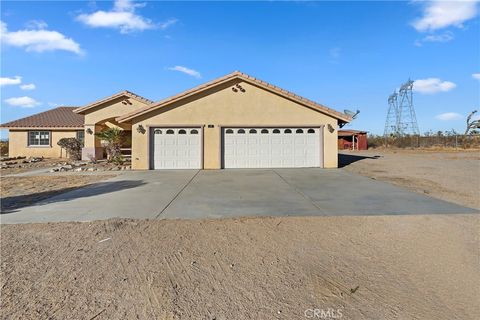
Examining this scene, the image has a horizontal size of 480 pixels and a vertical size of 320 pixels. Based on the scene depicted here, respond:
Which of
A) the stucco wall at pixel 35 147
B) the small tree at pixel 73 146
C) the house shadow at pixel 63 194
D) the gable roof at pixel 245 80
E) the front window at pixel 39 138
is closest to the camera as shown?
the house shadow at pixel 63 194

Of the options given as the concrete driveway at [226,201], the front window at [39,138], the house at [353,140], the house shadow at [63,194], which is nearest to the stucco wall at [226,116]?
the concrete driveway at [226,201]

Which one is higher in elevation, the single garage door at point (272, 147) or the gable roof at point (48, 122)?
the gable roof at point (48, 122)

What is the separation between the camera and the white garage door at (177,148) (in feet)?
52.5

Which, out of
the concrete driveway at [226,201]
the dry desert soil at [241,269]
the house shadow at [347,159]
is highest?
the house shadow at [347,159]

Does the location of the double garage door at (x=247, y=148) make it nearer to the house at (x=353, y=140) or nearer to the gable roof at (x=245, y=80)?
the gable roof at (x=245, y=80)

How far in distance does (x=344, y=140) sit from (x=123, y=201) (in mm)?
40995

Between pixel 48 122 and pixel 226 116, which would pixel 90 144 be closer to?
pixel 48 122

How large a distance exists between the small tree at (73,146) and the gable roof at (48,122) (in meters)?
2.08

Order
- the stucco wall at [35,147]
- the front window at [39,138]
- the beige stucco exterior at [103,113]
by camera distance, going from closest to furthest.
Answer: the beige stucco exterior at [103,113]
the stucco wall at [35,147]
the front window at [39,138]

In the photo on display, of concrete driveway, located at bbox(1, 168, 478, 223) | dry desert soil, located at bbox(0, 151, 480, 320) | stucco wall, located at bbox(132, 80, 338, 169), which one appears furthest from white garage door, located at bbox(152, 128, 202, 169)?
dry desert soil, located at bbox(0, 151, 480, 320)

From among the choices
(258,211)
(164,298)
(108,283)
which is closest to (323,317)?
(164,298)

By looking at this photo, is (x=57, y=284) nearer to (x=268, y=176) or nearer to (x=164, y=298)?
(x=164, y=298)

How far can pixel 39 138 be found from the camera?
24078 millimetres

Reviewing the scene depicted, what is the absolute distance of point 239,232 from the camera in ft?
17.6
